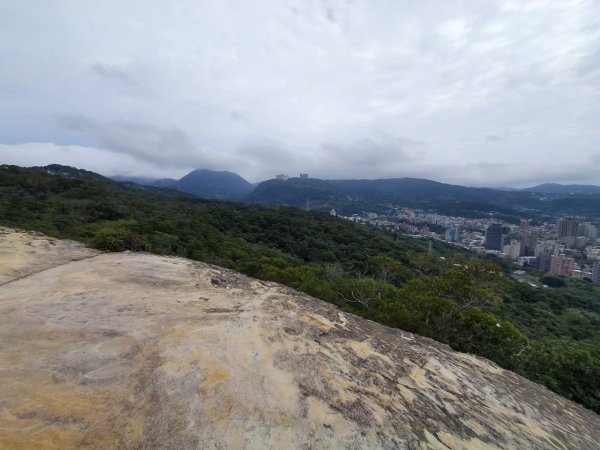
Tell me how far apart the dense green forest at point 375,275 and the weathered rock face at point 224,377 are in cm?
598

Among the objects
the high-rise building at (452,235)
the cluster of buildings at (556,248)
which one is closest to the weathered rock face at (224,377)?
the cluster of buildings at (556,248)

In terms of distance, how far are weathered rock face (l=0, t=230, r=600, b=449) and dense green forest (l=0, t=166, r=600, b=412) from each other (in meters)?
5.98

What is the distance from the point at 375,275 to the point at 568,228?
142 meters

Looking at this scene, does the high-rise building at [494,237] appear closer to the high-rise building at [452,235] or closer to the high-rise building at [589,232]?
the high-rise building at [452,235]

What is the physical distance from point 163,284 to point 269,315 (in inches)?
97.2

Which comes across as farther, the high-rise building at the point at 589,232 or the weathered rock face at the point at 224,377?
the high-rise building at the point at 589,232

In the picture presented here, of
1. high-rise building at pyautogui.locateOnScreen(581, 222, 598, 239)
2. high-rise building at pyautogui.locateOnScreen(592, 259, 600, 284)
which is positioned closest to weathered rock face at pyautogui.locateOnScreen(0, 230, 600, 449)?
high-rise building at pyautogui.locateOnScreen(592, 259, 600, 284)

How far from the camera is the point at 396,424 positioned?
4.03 metres

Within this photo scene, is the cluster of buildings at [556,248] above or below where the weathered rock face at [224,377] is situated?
below

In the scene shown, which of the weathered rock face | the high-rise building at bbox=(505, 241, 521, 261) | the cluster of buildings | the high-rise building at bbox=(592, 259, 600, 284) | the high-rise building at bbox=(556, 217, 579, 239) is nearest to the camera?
the weathered rock face

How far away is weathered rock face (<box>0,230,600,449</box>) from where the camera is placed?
3289 mm

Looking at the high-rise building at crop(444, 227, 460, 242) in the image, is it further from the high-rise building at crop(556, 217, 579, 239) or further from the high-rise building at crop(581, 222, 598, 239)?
the high-rise building at crop(581, 222, 598, 239)

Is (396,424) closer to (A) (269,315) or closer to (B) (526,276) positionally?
(A) (269,315)

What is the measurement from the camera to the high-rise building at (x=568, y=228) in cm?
13175
